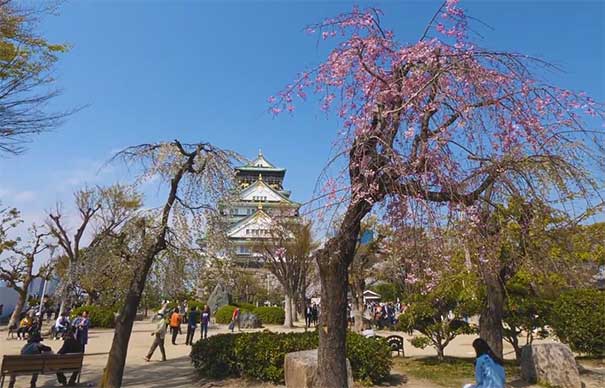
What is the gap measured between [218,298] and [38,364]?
28722 millimetres

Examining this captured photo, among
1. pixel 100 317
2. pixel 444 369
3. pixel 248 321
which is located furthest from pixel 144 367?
pixel 100 317

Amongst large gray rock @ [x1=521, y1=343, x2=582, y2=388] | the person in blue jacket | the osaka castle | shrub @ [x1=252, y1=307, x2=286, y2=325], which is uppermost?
the osaka castle

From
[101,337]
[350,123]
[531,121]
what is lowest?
[101,337]

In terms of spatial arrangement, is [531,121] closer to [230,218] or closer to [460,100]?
[460,100]

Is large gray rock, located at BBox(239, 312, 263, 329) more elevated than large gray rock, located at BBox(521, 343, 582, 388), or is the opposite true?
large gray rock, located at BBox(239, 312, 263, 329)

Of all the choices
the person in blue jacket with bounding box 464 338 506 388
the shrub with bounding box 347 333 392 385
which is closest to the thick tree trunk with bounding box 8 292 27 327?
the shrub with bounding box 347 333 392 385

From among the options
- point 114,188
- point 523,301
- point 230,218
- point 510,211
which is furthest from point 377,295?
point 510,211

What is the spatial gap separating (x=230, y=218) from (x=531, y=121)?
24.1 ft

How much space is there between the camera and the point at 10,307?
105ft

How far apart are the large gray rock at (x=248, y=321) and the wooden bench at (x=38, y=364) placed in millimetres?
18762

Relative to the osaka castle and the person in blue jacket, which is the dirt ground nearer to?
the person in blue jacket

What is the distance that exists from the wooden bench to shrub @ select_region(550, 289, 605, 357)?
12.5 m

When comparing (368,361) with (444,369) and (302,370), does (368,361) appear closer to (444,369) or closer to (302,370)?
(302,370)

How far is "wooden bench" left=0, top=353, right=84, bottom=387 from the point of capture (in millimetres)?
8469
